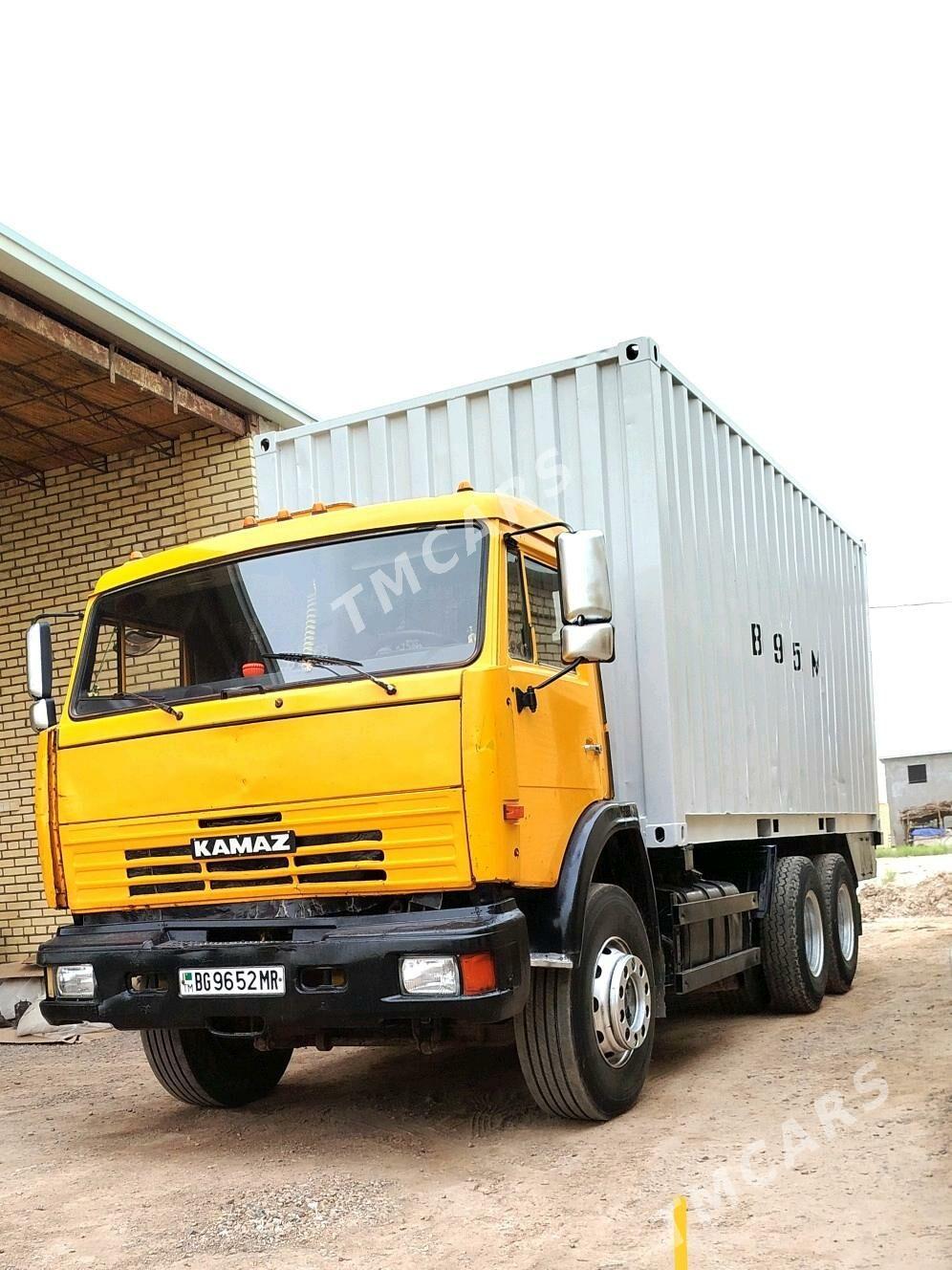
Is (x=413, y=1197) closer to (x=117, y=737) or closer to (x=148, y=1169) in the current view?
(x=148, y=1169)

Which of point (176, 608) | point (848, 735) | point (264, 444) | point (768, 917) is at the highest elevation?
point (264, 444)

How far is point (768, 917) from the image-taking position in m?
7.69

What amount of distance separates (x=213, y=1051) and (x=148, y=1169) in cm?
98

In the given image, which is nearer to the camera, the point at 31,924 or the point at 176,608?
the point at 176,608

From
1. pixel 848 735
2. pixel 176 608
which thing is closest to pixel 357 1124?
pixel 176 608

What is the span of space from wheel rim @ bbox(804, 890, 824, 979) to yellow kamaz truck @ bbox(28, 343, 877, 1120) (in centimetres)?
197

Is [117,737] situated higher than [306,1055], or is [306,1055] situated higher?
[117,737]

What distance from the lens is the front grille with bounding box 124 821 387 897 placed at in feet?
15.4

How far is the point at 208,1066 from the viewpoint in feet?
19.6

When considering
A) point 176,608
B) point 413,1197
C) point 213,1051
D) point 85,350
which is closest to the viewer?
point 413,1197

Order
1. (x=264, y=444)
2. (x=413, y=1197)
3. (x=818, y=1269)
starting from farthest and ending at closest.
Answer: (x=264, y=444), (x=413, y=1197), (x=818, y=1269)

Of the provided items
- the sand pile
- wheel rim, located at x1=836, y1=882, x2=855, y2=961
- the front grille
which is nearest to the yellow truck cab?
the front grille

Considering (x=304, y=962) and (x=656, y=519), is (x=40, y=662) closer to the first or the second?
(x=304, y=962)

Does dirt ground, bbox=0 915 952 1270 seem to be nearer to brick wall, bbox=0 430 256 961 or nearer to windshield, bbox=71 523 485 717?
windshield, bbox=71 523 485 717
